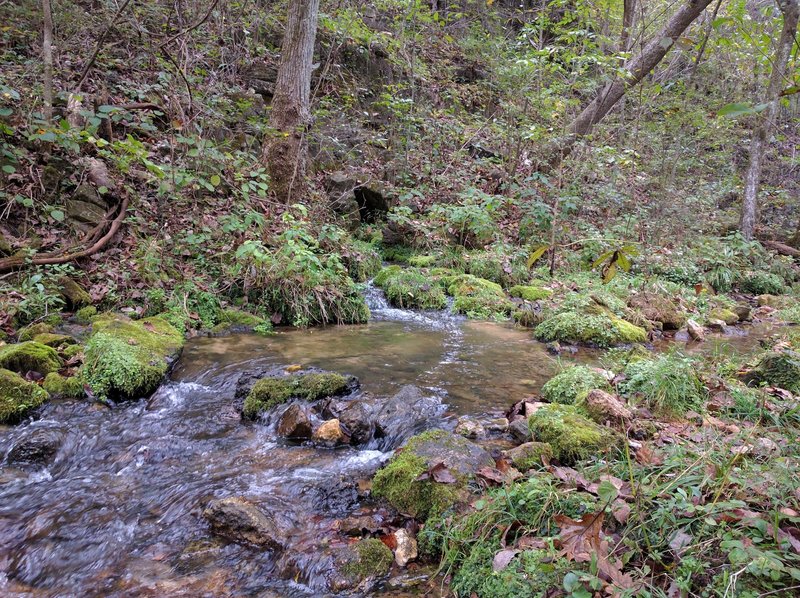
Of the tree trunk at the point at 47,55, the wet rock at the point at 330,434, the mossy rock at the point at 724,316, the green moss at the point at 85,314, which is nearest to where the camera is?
the wet rock at the point at 330,434

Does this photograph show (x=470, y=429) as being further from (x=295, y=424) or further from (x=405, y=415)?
(x=295, y=424)

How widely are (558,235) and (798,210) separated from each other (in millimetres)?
10418

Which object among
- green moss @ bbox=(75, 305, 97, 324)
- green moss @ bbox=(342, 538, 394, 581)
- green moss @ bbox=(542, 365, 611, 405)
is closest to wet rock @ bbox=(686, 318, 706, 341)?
green moss @ bbox=(542, 365, 611, 405)

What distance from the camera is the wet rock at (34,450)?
346 cm

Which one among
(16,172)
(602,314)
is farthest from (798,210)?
(16,172)

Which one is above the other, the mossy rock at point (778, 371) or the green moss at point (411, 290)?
the mossy rock at point (778, 371)

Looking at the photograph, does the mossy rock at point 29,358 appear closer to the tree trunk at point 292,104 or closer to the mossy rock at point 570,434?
the mossy rock at point 570,434

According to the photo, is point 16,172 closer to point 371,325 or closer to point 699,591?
point 371,325

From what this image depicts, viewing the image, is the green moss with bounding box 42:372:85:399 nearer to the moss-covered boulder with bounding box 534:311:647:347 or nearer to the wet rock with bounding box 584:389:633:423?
the wet rock with bounding box 584:389:633:423

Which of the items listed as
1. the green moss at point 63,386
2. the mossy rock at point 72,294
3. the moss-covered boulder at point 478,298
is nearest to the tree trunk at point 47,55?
the mossy rock at point 72,294

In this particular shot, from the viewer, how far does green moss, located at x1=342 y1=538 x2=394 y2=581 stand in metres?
2.51

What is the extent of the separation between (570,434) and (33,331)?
554 centimetres

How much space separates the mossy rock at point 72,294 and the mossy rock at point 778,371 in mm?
7479

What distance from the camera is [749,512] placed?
197 cm
